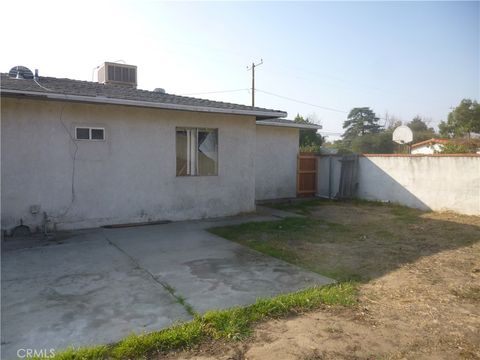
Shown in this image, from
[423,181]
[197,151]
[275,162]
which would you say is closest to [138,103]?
[197,151]

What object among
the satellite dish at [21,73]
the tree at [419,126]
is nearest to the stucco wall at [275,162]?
the satellite dish at [21,73]

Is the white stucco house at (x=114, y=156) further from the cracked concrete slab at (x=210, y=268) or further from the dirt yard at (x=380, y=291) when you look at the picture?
the dirt yard at (x=380, y=291)

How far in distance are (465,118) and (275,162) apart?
1036 inches

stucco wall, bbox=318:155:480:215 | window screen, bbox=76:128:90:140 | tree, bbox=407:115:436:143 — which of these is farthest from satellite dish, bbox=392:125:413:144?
tree, bbox=407:115:436:143

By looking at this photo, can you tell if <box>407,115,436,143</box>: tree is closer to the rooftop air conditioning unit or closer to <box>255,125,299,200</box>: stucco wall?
<box>255,125,299,200</box>: stucco wall

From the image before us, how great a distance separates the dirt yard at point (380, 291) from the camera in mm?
3203

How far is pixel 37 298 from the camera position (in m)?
4.12

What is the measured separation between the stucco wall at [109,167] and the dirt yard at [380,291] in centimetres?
189

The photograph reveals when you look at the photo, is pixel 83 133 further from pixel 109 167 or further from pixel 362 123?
pixel 362 123

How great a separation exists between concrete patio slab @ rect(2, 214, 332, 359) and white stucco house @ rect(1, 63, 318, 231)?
3.73ft

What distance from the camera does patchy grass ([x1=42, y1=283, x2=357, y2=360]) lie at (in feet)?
9.91

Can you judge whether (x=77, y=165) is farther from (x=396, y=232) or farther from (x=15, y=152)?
(x=396, y=232)

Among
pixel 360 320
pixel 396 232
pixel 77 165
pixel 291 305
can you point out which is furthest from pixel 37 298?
pixel 396 232

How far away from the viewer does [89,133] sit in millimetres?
7945
